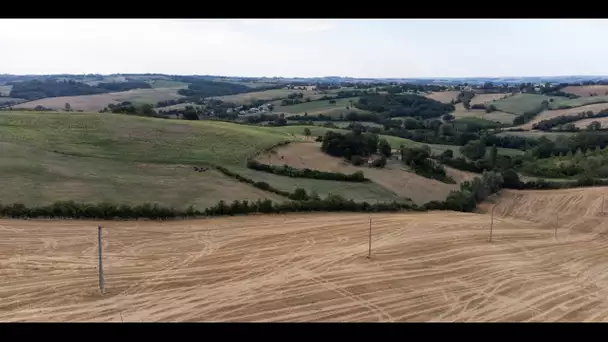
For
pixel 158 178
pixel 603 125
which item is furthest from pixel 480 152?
pixel 158 178

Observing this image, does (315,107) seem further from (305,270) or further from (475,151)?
(305,270)

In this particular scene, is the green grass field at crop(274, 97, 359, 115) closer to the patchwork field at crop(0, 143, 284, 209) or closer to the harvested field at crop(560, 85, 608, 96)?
the harvested field at crop(560, 85, 608, 96)

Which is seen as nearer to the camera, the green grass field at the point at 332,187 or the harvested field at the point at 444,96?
the green grass field at the point at 332,187

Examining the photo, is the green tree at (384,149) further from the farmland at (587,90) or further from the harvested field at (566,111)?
the farmland at (587,90)

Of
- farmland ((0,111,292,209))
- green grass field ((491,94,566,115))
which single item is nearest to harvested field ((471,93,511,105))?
green grass field ((491,94,566,115))

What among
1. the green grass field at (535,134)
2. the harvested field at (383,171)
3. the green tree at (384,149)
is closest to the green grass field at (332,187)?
the harvested field at (383,171)

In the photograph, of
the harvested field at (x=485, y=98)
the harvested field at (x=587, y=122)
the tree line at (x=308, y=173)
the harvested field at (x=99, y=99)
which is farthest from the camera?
the harvested field at (x=485, y=98)
